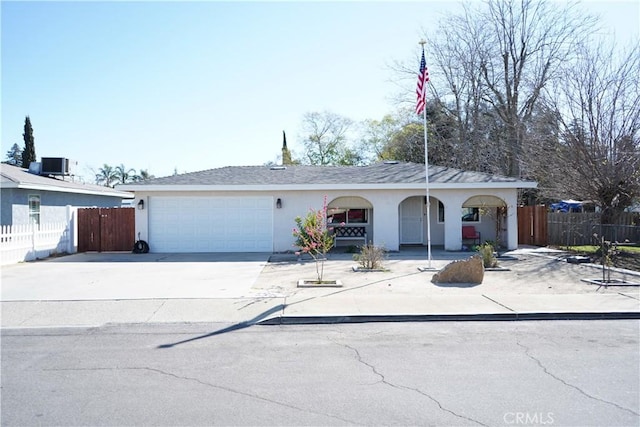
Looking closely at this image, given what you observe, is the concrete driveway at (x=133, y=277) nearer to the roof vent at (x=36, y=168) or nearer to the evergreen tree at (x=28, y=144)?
the roof vent at (x=36, y=168)

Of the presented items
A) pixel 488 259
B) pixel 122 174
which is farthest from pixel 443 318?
pixel 122 174

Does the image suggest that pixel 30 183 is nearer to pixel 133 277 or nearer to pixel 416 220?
pixel 133 277

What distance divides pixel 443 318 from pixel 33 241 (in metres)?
15.4

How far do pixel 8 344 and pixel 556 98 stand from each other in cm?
1931

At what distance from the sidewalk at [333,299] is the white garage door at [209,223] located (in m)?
5.05

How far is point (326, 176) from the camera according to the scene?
20094 mm

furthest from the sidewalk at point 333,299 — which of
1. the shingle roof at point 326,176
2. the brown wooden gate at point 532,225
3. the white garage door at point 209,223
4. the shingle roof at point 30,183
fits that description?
the brown wooden gate at point 532,225

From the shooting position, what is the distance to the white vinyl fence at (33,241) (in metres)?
15.8

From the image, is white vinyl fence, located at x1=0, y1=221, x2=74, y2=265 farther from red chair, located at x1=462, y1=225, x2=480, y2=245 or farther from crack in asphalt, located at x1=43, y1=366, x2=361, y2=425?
red chair, located at x1=462, y1=225, x2=480, y2=245

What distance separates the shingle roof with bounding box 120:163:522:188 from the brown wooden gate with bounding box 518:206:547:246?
3681 mm

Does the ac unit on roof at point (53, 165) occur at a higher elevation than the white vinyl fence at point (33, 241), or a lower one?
higher

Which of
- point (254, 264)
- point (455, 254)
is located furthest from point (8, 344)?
point (455, 254)

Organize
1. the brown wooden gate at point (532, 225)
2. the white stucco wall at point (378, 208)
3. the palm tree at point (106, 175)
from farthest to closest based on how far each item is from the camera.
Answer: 1. the palm tree at point (106, 175)
2. the brown wooden gate at point (532, 225)
3. the white stucco wall at point (378, 208)

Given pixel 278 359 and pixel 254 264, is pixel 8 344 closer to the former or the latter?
pixel 278 359
